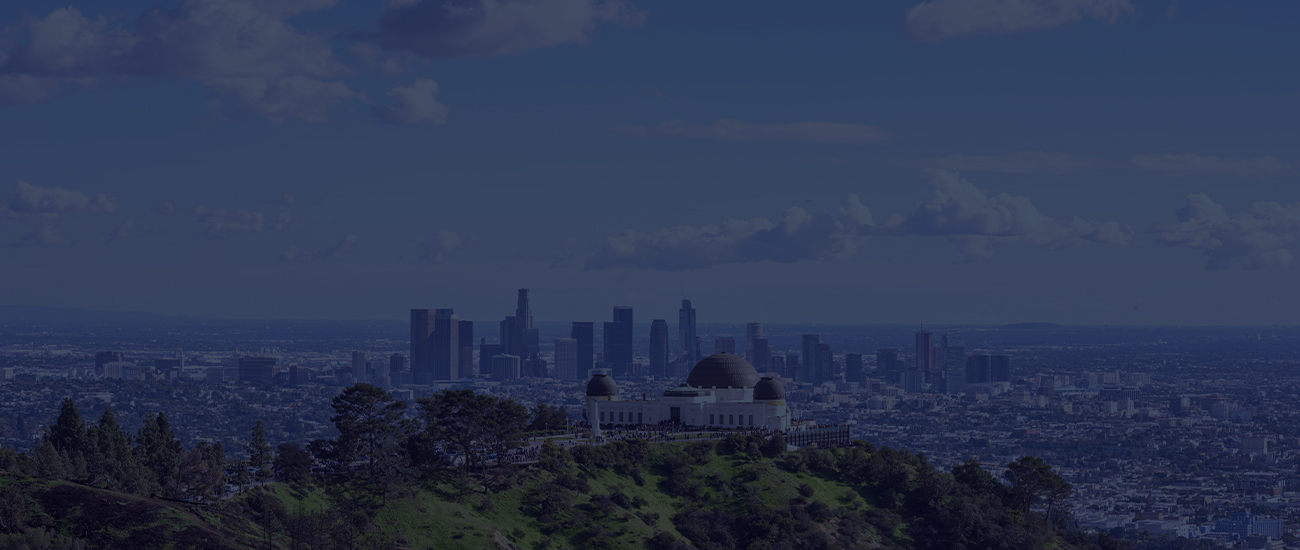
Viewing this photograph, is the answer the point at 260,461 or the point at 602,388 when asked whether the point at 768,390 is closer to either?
the point at 602,388

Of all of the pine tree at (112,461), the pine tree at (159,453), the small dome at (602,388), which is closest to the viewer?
the pine tree at (112,461)

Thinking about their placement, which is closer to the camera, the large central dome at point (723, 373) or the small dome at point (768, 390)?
the small dome at point (768, 390)

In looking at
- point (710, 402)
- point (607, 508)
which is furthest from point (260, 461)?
point (710, 402)

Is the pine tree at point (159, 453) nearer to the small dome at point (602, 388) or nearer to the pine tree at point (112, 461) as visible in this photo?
the pine tree at point (112, 461)

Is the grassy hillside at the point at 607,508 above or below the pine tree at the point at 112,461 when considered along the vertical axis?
below

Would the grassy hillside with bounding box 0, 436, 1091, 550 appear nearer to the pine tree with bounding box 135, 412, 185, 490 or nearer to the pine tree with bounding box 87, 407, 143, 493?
the pine tree with bounding box 135, 412, 185, 490

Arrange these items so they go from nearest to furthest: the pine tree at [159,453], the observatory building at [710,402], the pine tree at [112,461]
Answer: the pine tree at [112,461]
the pine tree at [159,453]
the observatory building at [710,402]

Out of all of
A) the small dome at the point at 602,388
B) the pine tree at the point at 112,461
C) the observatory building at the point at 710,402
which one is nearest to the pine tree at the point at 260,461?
the pine tree at the point at 112,461
